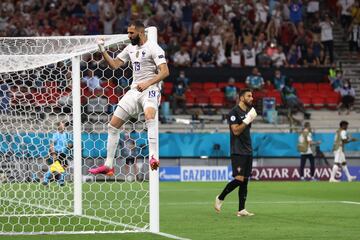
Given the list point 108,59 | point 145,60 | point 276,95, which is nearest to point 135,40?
point 145,60

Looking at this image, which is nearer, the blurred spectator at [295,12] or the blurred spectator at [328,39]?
the blurred spectator at [328,39]

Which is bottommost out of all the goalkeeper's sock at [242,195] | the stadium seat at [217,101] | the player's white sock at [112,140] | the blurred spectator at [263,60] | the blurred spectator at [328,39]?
the goalkeeper's sock at [242,195]

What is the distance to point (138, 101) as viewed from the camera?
44.4ft

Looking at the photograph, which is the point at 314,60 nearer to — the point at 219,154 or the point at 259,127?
the point at 259,127

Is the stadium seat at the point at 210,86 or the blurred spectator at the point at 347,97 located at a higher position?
the stadium seat at the point at 210,86

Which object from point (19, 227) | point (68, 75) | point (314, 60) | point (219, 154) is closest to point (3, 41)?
point (68, 75)

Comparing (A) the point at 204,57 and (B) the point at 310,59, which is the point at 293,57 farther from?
(A) the point at 204,57

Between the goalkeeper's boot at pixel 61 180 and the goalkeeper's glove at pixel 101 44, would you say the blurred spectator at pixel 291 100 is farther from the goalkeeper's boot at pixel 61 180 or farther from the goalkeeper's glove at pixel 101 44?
the goalkeeper's glove at pixel 101 44

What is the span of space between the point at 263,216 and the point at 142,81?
4408mm

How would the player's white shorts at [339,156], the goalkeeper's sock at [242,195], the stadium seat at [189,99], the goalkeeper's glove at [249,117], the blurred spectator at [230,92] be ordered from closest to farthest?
the goalkeeper's glove at [249,117], the goalkeeper's sock at [242,195], the player's white shorts at [339,156], the stadium seat at [189,99], the blurred spectator at [230,92]

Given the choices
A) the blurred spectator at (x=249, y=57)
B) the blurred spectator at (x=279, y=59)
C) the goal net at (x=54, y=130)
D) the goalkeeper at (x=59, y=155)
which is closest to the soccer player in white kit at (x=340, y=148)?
the blurred spectator at (x=279, y=59)

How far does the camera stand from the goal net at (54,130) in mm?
14734

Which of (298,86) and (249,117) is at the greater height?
(298,86)

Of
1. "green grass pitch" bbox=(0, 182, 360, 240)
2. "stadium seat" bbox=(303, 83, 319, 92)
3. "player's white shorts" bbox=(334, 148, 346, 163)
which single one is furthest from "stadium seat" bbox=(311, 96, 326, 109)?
"green grass pitch" bbox=(0, 182, 360, 240)
